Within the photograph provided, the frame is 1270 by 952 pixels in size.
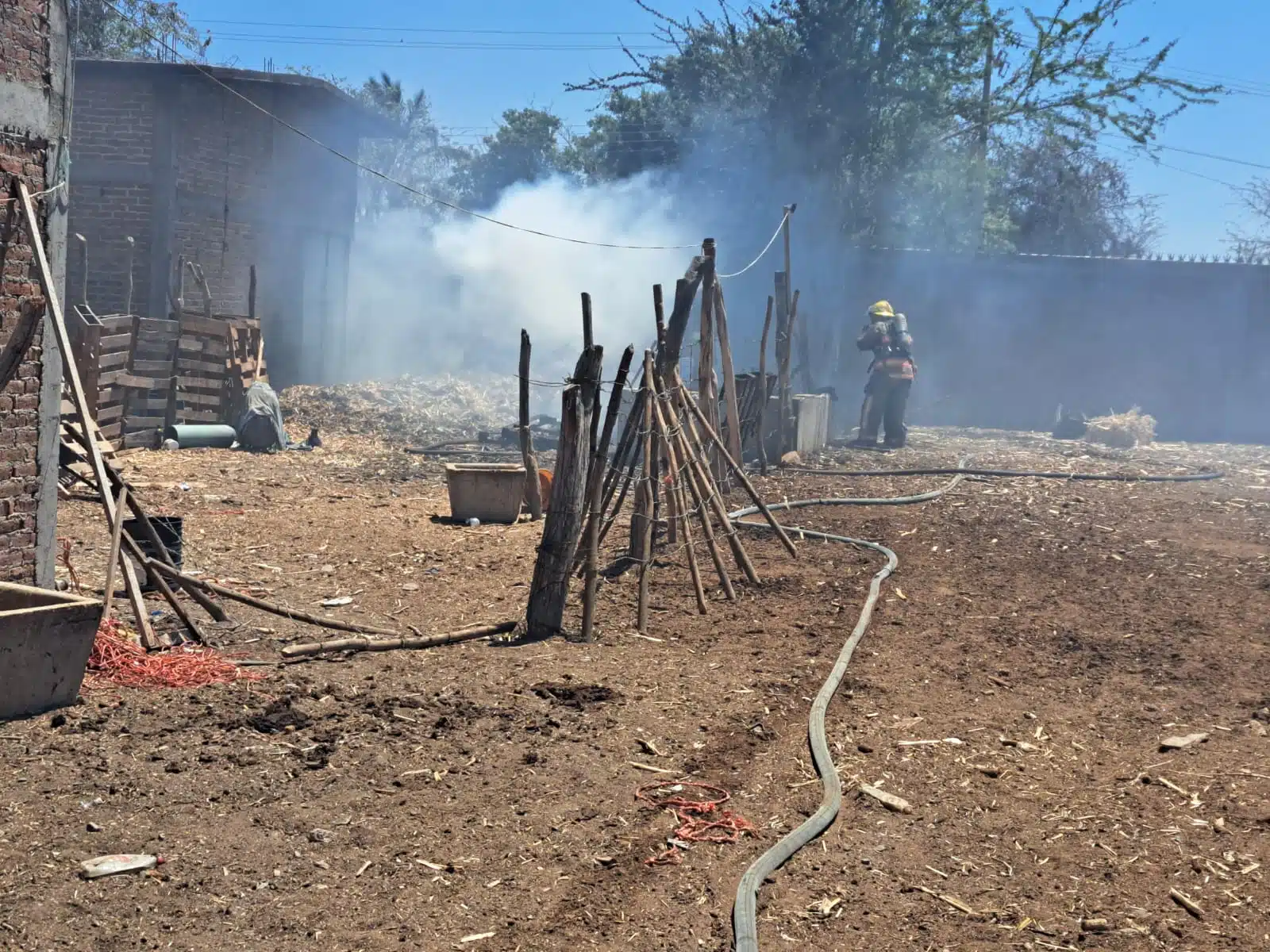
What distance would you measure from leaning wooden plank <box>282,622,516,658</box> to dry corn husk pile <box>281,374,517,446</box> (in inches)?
450

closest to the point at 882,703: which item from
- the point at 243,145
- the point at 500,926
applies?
the point at 500,926

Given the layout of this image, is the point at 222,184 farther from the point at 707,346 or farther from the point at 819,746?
the point at 819,746

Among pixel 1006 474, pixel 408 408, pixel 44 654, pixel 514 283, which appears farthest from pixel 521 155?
pixel 44 654

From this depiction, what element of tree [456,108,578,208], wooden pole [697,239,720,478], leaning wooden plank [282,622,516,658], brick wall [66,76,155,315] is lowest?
leaning wooden plank [282,622,516,658]

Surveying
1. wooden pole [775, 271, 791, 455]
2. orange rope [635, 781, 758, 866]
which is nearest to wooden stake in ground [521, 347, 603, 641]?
orange rope [635, 781, 758, 866]

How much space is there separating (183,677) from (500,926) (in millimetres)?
2963

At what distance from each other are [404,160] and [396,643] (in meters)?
49.0

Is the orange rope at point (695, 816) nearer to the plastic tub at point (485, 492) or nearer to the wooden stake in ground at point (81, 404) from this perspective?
the wooden stake in ground at point (81, 404)

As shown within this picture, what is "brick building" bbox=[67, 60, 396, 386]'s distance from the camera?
19.4 meters

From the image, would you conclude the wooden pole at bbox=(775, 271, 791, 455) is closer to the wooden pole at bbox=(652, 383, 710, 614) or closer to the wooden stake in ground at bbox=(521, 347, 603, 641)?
the wooden pole at bbox=(652, 383, 710, 614)

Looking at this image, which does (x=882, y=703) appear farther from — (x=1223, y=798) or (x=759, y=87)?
(x=759, y=87)

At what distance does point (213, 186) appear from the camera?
20484mm

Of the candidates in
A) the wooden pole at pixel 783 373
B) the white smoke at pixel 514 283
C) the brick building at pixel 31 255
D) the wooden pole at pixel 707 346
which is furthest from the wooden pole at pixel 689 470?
the white smoke at pixel 514 283

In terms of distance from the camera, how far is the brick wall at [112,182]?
1933 centimetres
